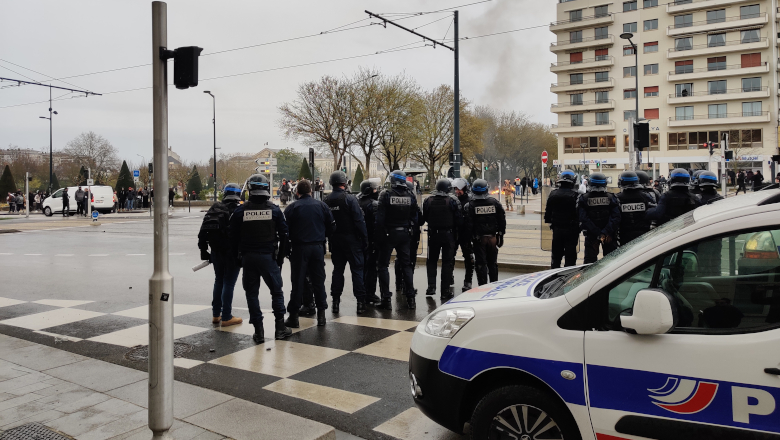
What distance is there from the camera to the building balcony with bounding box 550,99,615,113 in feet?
237

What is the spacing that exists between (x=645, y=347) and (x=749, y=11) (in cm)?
7550

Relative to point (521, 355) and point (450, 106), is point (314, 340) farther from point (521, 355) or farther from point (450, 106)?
point (450, 106)

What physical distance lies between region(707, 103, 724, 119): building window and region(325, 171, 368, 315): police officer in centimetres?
6987

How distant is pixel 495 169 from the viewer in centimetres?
8394

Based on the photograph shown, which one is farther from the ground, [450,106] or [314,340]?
[450,106]

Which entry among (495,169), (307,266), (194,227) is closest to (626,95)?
(495,169)

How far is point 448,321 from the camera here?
361 centimetres

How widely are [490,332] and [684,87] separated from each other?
74.9 metres

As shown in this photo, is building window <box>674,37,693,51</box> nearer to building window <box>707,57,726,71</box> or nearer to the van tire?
building window <box>707,57,726,71</box>

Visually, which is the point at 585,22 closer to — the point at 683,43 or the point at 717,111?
the point at 683,43

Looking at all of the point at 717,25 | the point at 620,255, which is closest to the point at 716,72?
the point at 717,25

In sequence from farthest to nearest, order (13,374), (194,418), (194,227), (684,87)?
(684,87) < (194,227) < (13,374) < (194,418)

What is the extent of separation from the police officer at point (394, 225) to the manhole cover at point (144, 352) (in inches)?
114

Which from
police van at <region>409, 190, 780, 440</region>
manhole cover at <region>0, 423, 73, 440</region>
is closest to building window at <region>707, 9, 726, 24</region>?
police van at <region>409, 190, 780, 440</region>
